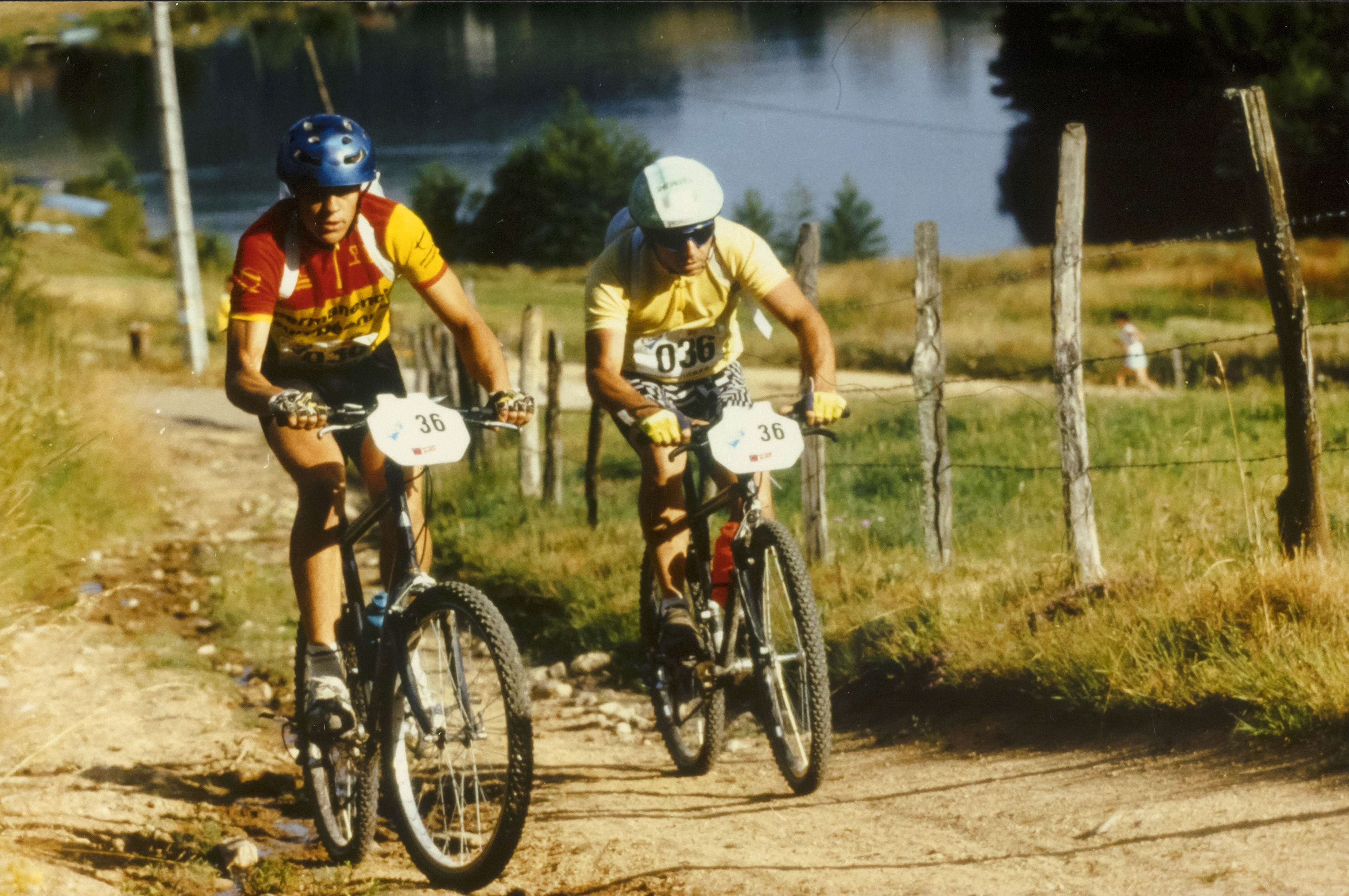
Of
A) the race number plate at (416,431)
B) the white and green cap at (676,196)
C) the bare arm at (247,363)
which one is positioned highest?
the white and green cap at (676,196)

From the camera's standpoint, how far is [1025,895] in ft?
11.8

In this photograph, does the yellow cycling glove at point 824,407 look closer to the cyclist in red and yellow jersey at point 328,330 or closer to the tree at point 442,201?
the cyclist in red and yellow jersey at point 328,330

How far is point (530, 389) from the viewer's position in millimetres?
10789

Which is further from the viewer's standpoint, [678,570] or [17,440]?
[17,440]

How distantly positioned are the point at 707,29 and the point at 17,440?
5.19 metres

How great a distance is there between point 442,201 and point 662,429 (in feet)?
143

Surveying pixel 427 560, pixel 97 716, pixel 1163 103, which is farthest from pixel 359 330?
pixel 1163 103

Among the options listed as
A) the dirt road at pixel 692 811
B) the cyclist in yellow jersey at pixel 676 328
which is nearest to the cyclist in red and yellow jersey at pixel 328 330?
the cyclist in yellow jersey at pixel 676 328

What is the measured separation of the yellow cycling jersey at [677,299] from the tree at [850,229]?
5882cm

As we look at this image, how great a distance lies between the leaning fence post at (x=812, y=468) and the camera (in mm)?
7355

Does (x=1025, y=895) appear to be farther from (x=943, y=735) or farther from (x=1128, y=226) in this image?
(x=1128, y=226)

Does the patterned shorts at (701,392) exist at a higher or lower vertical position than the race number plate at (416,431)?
lower

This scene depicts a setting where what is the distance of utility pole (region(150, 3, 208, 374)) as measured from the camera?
16.7 m

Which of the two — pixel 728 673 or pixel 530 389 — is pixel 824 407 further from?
pixel 530 389
